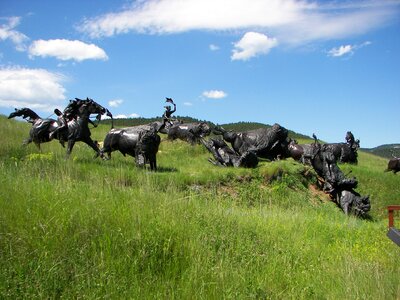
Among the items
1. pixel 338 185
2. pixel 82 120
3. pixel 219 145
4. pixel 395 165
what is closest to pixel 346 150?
pixel 395 165

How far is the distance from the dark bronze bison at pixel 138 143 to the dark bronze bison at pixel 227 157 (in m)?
3.06

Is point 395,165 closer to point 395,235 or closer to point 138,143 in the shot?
point 138,143

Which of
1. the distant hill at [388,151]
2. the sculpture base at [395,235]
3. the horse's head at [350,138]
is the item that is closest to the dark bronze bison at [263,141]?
the distant hill at [388,151]

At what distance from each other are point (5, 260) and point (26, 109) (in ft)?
40.2

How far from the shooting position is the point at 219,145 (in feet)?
52.1

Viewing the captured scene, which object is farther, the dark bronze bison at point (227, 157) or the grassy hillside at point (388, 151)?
the grassy hillside at point (388, 151)

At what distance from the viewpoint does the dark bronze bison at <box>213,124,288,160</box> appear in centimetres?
1628

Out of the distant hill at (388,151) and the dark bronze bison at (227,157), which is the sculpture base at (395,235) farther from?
the distant hill at (388,151)

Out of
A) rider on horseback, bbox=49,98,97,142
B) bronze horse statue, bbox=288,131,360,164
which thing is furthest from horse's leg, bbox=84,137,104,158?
bronze horse statue, bbox=288,131,360,164

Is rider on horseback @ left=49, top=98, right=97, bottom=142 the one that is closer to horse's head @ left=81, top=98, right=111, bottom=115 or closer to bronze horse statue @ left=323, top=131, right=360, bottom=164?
horse's head @ left=81, top=98, right=111, bottom=115

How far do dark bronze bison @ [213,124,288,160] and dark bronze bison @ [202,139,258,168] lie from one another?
0.84m

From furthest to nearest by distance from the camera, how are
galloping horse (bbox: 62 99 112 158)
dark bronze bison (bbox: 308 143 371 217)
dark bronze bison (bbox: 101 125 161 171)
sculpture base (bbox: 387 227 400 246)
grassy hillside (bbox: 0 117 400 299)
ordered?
1. dark bronze bison (bbox: 308 143 371 217)
2. galloping horse (bbox: 62 99 112 158)
3. dark bronze bison (bbox: 101 125 161 171)
4. grassy hillside (bbox: 0 117 400 299)
5. sculpture base (bbox: 387 227 400 246)

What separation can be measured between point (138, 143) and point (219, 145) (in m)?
4.34

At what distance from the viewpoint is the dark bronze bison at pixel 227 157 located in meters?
14.3
